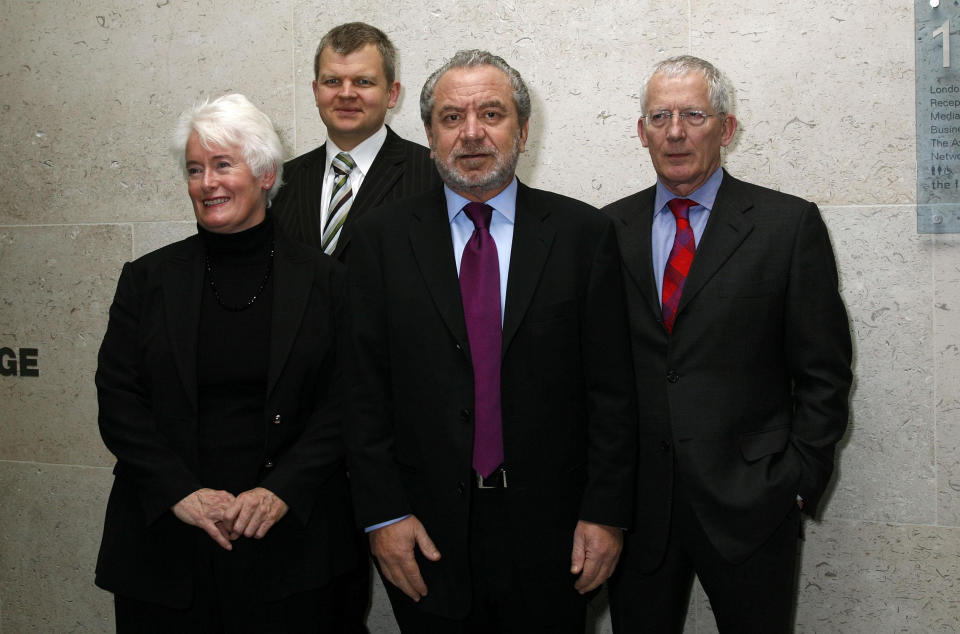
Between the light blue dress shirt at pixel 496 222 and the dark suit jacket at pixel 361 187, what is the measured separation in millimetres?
545

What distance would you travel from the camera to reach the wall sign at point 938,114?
8.43 feet

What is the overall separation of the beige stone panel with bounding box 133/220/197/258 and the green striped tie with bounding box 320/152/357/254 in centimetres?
98

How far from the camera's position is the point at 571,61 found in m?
2.90

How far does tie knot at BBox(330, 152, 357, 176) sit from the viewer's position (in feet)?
8.57

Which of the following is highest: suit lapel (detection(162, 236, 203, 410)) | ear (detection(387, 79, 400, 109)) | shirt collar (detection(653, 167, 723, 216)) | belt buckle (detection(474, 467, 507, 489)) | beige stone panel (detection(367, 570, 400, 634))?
ear (detection(387, 79, 400, 109))

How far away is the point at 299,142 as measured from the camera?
10.5 feet

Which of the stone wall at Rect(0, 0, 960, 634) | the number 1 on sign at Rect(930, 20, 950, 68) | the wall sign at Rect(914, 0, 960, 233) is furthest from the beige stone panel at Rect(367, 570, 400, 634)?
the number 1 on sign at Rect(930, 20, 950, 68)

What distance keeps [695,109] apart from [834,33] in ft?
2.81

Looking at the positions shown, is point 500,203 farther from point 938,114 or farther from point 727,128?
point 938,114

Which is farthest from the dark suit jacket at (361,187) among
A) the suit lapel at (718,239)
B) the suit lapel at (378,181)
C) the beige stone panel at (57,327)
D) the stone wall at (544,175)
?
the beige stone panel at (57,327)

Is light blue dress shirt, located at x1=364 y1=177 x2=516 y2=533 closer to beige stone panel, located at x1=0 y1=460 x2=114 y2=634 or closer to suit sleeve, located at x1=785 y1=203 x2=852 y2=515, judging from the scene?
suit sleeve, located at x1=785 y1=203 x2=852 y2=515

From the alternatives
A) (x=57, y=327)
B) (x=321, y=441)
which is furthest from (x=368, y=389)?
(x=57, y=327)

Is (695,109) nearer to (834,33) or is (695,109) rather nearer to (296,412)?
(834,33)

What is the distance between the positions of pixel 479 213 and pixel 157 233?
74.7 inches
